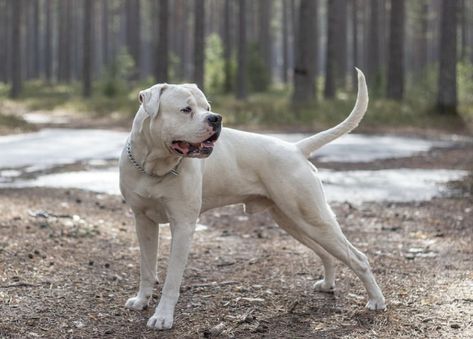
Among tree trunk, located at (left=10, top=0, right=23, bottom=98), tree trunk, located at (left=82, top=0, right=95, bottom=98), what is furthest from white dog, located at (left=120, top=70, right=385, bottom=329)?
tree trunk, located at (left=10, top=0, right=23, bottom=98)

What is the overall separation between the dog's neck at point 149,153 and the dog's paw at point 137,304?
995 mm

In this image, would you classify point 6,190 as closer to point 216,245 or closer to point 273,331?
point 216,245

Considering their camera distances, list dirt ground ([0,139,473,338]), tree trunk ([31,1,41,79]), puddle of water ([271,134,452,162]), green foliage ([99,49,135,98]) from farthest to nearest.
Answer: tree trunk ([31,1,41,79]) < green foliage ([99,49,135,98]) < puddle of water ([271,134,452,162]) < dirt ground ([0,139,473,338])

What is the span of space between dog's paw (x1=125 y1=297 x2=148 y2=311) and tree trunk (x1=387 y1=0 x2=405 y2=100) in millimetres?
22657

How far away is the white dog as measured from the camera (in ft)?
14.9

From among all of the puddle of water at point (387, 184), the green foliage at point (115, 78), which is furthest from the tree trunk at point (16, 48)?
the puddle of water at point (387, 184)

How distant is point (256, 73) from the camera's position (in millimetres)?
39781

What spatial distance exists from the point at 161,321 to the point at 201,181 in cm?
94

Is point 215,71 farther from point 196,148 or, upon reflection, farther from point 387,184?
point 196,148

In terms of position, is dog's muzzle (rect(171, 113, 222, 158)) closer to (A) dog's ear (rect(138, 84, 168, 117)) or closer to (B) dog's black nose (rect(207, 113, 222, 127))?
(B) dog's black nose (rect(207, 113, 222, 127))

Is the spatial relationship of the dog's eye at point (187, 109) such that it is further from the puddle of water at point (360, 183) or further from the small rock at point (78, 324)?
the puddle of water at point (360, 183)

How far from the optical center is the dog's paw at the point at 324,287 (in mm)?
5707

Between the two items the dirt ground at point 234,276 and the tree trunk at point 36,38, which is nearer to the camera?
the dirt ground at point 234,276

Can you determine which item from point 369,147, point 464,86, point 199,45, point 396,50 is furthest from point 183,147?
point 464,86
